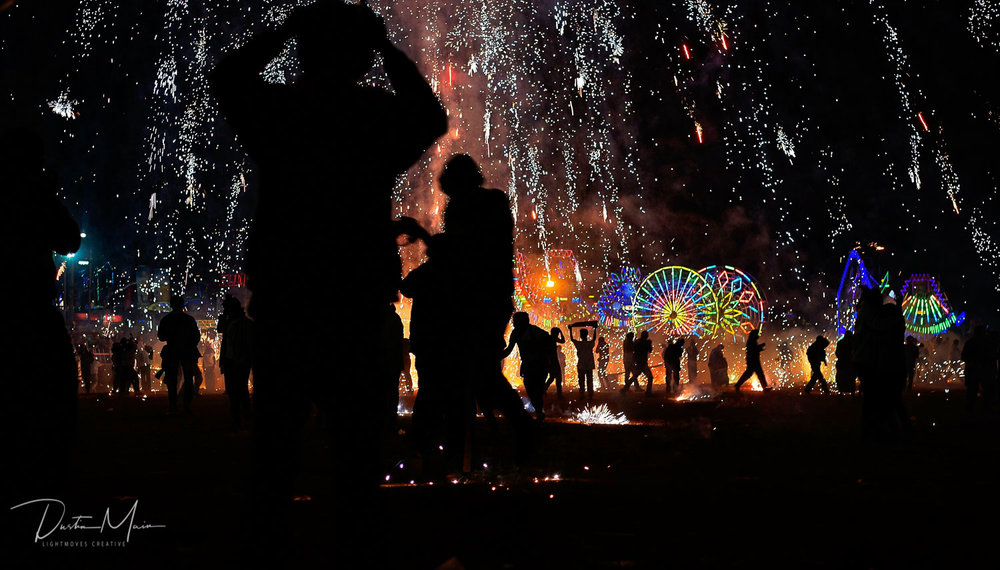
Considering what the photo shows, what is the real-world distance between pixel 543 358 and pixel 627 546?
918cm

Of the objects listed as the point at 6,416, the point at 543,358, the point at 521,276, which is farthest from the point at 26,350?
the point at 521,276

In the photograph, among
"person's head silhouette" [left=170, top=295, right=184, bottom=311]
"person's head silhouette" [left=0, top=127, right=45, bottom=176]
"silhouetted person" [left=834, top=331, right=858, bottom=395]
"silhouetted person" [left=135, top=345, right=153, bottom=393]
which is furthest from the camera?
"silhouetted person" [left=135, top=345, right=153, bottom=393]

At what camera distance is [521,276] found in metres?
55.0

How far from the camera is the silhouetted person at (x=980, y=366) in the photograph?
57.1ft

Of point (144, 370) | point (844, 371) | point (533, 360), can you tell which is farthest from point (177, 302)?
point (144, 370)

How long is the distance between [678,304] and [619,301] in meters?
8.80

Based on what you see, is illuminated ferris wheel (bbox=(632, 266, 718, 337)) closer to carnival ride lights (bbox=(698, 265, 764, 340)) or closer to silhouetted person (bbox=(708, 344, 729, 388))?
carnival ride lights (bbox=(698, 265, 764, 340))

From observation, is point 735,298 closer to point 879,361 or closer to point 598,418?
point 598,418

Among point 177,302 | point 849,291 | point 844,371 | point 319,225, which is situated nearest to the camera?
point 319,225

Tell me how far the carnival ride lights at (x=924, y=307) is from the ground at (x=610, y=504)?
1667 inches

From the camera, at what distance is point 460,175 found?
569 centimetres

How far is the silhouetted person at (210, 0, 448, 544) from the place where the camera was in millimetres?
2596

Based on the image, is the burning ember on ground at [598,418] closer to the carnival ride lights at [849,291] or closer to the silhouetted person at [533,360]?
the silhouetted person at [533,360]

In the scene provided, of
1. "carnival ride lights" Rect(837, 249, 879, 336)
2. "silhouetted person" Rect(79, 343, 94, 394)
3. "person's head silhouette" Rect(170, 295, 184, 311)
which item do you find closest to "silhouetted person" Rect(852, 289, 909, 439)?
"person's head silhouette" Rect(170, 295, 184, 311)
